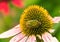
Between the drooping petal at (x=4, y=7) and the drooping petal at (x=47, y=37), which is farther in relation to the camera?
the drooping petal at (x=4, y=7)

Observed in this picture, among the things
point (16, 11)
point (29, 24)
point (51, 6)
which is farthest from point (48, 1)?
point (29, 24)

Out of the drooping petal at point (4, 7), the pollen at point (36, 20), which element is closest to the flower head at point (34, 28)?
the pollen at point (36, 20)

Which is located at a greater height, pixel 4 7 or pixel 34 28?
pixel 4 7

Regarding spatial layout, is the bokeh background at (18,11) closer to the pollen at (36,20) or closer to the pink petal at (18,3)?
the pink petal at (18,3)

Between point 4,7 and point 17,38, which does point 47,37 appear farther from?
Result: point 4,7

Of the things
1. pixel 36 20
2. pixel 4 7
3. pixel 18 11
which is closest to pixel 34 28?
pixel 36 20

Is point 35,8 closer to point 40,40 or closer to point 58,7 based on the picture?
point 40,40

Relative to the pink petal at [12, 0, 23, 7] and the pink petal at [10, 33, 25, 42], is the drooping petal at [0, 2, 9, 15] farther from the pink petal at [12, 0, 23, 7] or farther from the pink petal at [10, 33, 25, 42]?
the pink petal at [10, 33, 25, 42]

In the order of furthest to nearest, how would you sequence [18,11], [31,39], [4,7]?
[18,11] → [4,7] → [31,39]

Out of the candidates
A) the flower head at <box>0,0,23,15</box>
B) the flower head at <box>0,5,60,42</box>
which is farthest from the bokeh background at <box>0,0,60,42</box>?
the flower head at <box>0,5,60,42</box>
